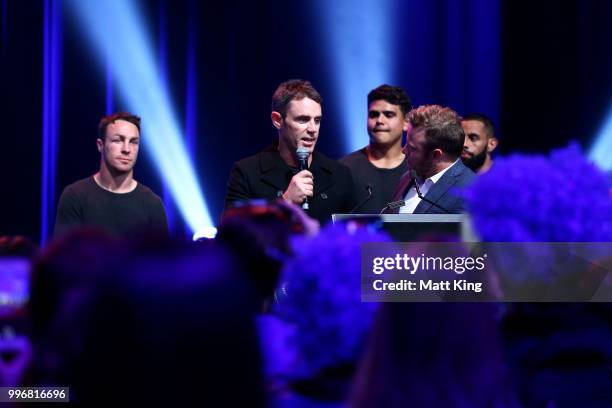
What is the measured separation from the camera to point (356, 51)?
6469mm

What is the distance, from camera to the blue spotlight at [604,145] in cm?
611

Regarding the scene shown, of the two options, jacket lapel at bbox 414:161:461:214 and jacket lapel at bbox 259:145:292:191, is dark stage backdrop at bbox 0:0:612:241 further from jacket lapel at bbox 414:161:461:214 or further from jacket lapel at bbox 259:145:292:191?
jacket lapel at bbox 414:161:461:214

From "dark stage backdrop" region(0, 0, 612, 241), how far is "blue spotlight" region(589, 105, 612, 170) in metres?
0.07

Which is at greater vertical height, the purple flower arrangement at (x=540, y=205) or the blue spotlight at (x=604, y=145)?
the blue spotlight at (x=604, y=145)

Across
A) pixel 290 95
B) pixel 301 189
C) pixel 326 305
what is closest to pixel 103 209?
pixel 290 95

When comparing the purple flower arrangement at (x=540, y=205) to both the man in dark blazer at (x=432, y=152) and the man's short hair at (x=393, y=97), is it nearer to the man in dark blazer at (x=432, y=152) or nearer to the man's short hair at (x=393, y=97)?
the man in dark blazer at (x=432, y=152)

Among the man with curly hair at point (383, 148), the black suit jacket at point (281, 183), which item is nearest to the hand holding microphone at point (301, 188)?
the black suit jacket at point (281, 183)

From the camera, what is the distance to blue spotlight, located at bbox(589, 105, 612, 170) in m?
6.11

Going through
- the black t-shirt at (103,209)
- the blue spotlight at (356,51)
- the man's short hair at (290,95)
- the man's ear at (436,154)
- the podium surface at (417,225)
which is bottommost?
the black t-shirt at (103,209)

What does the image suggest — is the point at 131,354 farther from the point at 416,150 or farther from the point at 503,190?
the point at 416,150

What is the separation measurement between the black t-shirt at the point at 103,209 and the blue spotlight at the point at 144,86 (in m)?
1.94

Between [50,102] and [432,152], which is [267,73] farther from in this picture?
[432,152]

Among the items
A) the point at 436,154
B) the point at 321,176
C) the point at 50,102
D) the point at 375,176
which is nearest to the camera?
the point at 436,154

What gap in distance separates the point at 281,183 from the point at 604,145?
324 centimetres
